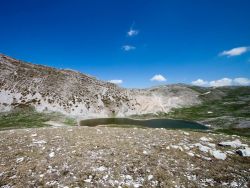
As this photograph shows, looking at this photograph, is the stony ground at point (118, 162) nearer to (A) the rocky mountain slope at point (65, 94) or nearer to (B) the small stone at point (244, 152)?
(B) the small stone at point (244, 152)

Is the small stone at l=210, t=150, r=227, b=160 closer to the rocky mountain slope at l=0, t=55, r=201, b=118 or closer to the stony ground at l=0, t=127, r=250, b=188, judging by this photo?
the stony ground at l=0, t=127, r=250, b=188

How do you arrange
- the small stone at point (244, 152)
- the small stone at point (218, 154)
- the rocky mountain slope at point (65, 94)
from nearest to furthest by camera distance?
the small stone at point (218, 154) → the small stone at point (244, 152) → the rocky mountain slope at point (65, 94)

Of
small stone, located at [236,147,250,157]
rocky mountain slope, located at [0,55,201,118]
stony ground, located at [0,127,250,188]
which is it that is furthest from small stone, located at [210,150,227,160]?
rocky mountain slope, located at [0,55,201,118]

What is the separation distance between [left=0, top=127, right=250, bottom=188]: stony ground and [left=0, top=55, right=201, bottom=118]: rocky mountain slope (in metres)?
67.3

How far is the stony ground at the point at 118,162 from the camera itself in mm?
11266

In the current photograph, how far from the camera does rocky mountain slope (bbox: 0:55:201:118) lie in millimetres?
81562

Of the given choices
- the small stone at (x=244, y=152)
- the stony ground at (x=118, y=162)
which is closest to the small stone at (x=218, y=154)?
the stony ground at (x=118, y=162)

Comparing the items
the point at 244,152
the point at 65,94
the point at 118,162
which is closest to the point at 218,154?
the point at 244,152

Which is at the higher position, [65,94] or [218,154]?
[65,94]

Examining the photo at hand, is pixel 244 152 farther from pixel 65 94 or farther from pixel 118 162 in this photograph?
pixel 65 94

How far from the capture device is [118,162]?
1303 centimetres

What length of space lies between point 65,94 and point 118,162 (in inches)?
3273

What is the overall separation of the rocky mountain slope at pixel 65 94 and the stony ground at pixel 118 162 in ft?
221

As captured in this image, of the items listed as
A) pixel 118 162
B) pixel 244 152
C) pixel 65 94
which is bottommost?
pixel 118 162
